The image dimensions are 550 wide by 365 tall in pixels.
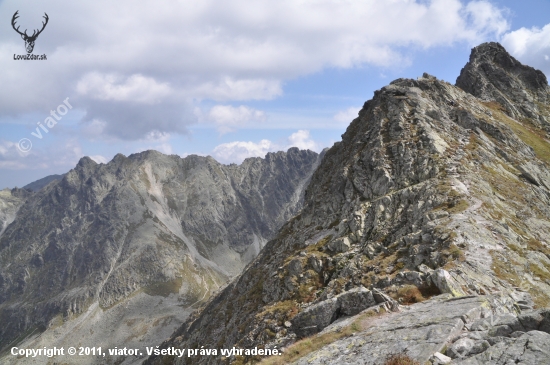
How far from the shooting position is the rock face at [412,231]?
27734 millimetres

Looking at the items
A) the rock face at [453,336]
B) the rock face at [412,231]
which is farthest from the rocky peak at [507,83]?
the rock face at [453,336]

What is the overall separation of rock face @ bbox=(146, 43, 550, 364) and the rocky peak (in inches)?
1209

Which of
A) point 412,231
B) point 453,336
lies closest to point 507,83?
point 412,231

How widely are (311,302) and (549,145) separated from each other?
89712mm

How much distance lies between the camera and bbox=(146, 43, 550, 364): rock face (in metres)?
27.7

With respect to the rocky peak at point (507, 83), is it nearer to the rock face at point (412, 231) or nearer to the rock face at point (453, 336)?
the rock face at point (412, 231)

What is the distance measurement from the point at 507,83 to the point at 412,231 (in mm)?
119118

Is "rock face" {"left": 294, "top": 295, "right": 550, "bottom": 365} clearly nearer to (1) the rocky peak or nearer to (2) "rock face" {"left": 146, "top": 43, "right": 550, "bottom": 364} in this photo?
Result: (2) "rock face" {"left": 146, "top": 43, "right": 550, "bottom": 364}

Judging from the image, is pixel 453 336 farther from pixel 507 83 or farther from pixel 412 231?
pixel 507 83

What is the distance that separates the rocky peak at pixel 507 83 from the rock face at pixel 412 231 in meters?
30.7

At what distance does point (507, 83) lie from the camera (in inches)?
4921

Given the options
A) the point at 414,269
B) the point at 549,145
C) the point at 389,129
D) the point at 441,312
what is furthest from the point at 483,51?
the point at 441,312

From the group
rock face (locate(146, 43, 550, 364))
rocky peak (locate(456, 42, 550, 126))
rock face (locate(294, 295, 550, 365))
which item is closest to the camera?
rock face (locate(294, 295, 550, 365))

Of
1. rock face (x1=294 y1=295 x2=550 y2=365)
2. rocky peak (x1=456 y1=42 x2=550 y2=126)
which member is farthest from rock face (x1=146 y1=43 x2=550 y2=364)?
rocky peak (x1=456 y1=42 x2=550 y2=126)
